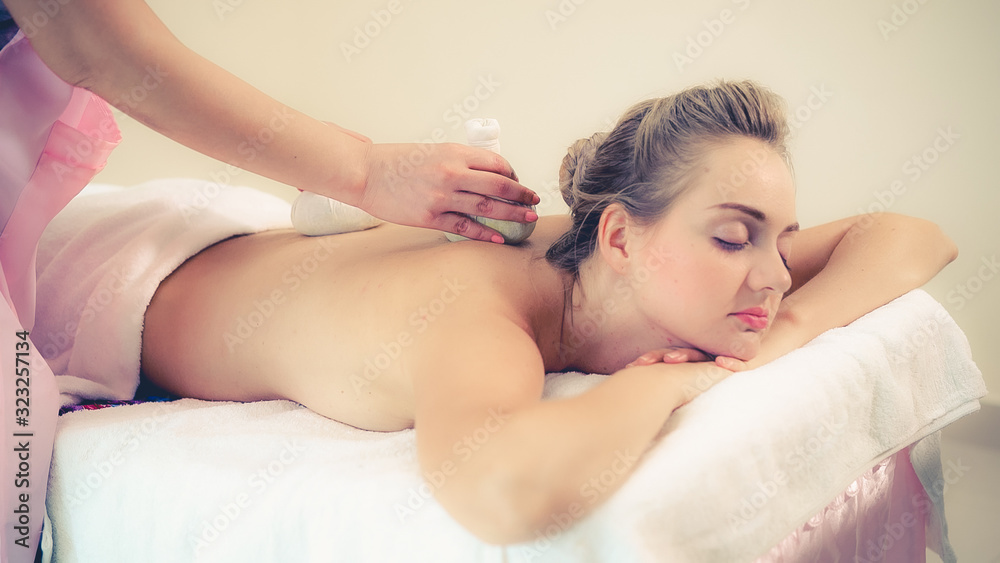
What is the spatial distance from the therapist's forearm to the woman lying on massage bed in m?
0.19

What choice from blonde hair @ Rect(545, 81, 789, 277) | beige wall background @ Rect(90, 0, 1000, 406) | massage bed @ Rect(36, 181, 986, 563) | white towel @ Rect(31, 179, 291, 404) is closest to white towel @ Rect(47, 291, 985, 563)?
massage bed @ Rect(36, 181, 986, 563)

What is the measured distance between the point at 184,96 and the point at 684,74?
135 cm

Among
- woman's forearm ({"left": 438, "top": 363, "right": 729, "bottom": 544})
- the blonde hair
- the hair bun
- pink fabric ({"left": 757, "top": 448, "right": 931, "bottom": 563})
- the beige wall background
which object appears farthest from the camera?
the beige wall background

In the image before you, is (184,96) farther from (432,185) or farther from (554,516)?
(554,516)

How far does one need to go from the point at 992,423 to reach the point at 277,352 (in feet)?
6.03

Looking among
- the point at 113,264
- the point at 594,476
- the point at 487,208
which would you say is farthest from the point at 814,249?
the point at 113,264

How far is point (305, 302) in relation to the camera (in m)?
1.07

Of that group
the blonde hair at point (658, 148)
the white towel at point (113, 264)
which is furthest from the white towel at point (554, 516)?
the blonde hair at point (658, 148)

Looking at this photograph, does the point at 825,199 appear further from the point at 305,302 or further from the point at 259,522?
the point at 259,522

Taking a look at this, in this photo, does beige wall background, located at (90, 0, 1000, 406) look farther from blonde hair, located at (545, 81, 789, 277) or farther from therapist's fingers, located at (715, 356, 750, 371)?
therapist's fingers, located at (715, 356, 750, 371)

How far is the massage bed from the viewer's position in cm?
66

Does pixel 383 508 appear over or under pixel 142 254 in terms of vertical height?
under

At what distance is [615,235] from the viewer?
1.03 metres

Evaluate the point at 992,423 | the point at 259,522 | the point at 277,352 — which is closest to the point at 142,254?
the point at 277,352
